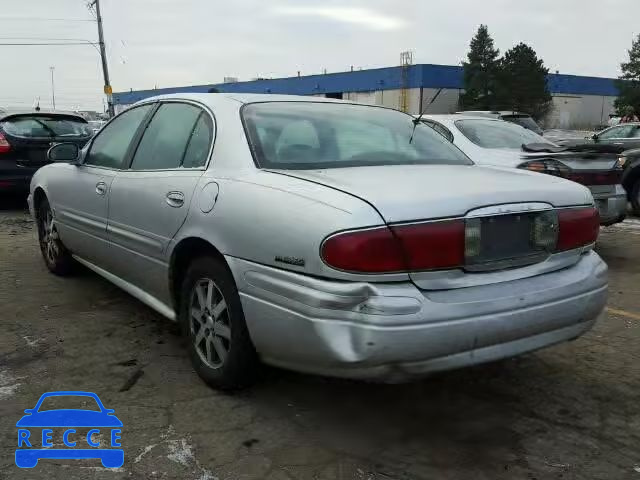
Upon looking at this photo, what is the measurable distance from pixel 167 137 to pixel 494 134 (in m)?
4.74

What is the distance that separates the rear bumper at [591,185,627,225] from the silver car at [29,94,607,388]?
3141 mm

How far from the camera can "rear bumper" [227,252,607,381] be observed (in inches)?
88.7

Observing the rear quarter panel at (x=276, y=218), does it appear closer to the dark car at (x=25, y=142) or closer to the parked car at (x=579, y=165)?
the parked car at (x=579, y=165)

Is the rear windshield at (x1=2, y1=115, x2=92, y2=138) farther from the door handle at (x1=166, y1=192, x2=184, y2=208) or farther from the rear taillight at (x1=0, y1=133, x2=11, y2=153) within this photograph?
the door handle at (x1=166, y1=192, x2=184, y2=208)

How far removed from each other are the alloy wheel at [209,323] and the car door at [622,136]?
9671 millimetres

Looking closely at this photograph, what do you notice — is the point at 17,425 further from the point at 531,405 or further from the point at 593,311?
the point at 593,311

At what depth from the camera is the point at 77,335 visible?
394cm

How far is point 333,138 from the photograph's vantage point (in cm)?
327

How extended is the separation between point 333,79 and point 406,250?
54.1 metres

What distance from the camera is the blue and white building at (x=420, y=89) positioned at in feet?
156

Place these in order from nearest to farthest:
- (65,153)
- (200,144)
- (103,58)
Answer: (200,144) < (65,153) < (103,58)

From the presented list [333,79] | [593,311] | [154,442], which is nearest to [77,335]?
[154,442]

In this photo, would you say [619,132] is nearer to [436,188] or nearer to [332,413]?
[436,188]

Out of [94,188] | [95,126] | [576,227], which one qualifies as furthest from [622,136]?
[95,126]
